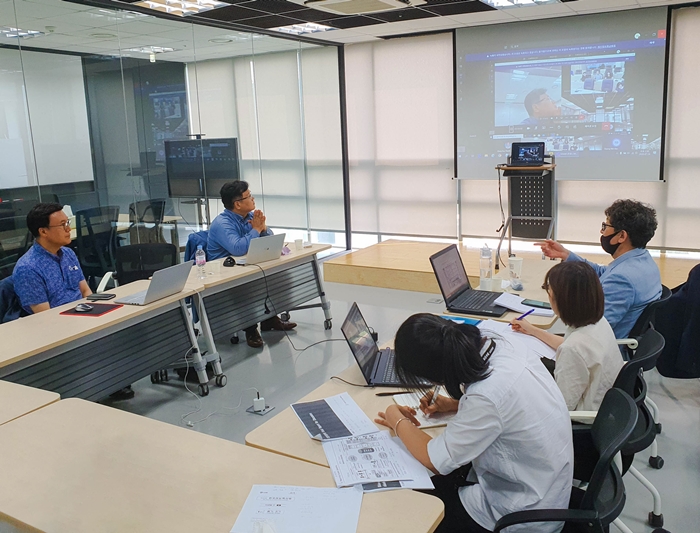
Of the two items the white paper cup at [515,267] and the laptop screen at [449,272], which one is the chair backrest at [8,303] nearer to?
the laptop screen at [449,272]

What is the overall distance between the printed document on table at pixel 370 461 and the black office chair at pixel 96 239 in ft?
12.9

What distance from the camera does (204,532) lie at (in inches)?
57.7

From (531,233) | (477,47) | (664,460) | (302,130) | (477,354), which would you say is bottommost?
(664,460)

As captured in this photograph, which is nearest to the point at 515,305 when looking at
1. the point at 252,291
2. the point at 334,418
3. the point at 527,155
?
the point at 334,418

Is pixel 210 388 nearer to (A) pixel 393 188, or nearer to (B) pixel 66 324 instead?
(B) pixel 66 324

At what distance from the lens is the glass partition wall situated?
454 cm

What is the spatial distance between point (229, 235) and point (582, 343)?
124 inches

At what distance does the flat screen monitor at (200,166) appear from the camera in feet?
19.0

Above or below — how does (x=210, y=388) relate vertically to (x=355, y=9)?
below

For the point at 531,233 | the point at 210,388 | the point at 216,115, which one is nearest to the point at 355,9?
the point at 216,115

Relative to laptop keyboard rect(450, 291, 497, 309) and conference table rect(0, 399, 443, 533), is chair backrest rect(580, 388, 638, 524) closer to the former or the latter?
conference table rect(0, 399, 443, 533)

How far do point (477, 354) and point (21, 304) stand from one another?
2.97 metres

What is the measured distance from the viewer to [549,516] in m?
1.60

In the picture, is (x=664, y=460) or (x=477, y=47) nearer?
(x=664, y=460)
